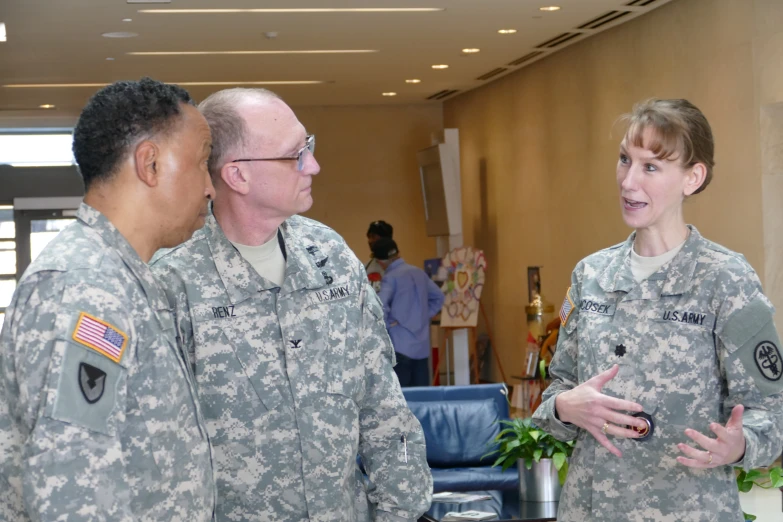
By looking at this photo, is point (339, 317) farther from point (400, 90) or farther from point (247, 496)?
point (400, 90)

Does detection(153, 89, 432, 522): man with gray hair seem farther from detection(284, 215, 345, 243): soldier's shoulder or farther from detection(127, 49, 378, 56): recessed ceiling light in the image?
detection(127, 49, 378, 56): recessed ceiling light

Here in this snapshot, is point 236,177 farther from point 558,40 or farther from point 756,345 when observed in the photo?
A: point 558,40

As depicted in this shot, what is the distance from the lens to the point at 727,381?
2359 millimetres

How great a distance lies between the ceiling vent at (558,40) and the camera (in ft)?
35.5

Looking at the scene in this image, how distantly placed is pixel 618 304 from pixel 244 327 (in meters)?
0.96

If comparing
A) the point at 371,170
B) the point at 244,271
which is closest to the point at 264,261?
the point at 244,271

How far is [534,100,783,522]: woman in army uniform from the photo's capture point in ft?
7.61

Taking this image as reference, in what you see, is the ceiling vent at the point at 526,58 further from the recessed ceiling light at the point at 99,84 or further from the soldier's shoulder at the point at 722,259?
the soldier's shoulder at the point at 722,259

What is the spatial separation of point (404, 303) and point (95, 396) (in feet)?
26.7

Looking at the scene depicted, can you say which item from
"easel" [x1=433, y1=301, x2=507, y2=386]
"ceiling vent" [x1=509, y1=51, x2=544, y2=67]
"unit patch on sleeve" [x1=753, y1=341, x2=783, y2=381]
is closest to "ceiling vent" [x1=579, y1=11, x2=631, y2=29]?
"ceiling vent" [x1=509, y1=51, x2=544, y2=67]

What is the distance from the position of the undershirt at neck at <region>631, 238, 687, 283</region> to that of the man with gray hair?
0.69 m

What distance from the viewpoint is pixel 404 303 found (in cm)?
973

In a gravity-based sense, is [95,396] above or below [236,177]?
below

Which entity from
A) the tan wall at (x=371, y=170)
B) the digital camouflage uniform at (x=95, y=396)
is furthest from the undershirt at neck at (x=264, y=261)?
the tan wall at (x=371, y=170)
